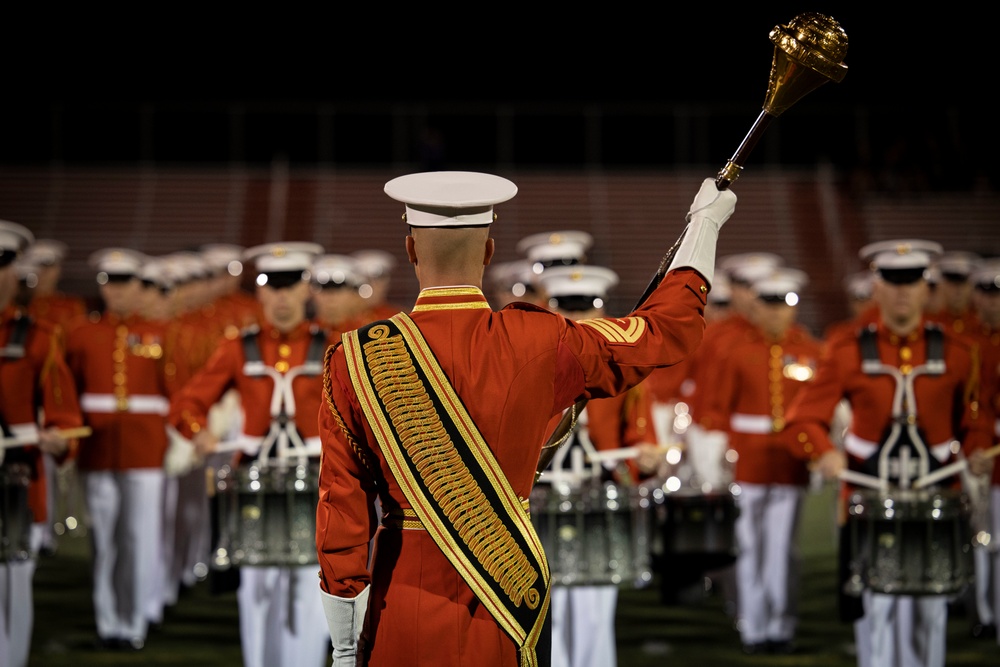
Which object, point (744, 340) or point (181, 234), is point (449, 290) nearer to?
point (744, 340)

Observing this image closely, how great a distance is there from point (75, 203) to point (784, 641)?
15838 mm

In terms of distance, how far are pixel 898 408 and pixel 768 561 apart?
2464mm

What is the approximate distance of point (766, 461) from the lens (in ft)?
26.7

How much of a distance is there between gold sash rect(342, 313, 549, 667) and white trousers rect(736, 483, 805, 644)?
188 inches

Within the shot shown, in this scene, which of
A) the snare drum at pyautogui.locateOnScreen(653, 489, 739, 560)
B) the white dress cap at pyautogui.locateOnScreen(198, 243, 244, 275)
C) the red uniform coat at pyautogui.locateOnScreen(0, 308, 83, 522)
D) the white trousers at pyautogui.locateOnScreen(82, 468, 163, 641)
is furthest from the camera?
the white dress cap at pyautogui.locateOnScreen(198, 243, 244, 275)

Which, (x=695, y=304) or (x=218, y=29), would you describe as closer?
(x=695, y=304)

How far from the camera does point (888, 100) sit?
21.4 m

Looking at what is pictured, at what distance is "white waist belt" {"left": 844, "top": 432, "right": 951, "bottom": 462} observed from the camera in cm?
580

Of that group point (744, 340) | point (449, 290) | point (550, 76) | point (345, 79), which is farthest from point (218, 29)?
point (449, 290)

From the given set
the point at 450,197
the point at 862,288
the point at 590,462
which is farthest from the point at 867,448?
the point at 862,288

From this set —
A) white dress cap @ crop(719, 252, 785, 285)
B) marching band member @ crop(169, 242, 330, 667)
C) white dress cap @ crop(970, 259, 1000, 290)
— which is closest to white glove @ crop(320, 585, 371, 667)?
marching band member @ crop(169, 242, 330, 667)

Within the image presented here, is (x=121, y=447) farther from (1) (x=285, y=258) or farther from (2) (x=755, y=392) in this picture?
(2) (x=755, y=392)

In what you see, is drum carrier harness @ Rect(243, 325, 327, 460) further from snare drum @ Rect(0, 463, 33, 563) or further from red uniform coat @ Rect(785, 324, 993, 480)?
red uniform coat @ Rect(785, 324, 993, 480)

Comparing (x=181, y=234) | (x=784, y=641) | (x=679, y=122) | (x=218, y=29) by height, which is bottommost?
(x=784, y=641)
